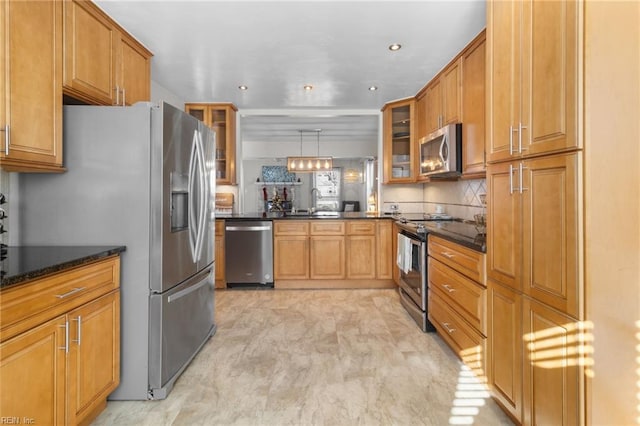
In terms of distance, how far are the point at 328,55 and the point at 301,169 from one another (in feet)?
10.3

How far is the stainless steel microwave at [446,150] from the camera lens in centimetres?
315

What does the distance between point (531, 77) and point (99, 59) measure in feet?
8.32

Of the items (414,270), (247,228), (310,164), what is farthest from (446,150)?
(310,164)

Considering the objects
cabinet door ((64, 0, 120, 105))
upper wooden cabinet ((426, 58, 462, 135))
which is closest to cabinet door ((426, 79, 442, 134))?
upper wooden cabinet ((426, 58, 462, 135))

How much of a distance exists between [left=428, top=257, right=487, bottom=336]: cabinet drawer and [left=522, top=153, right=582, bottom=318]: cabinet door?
0.52m

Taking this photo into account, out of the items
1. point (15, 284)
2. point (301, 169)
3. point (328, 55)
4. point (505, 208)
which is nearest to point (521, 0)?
point (505, 208)

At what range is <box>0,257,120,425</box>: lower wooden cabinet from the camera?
4.15ft

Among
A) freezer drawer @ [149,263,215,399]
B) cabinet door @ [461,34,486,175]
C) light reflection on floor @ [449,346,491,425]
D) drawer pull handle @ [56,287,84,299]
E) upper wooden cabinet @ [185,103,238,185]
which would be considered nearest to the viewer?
drawer pull handle @ [56,287,84,299]

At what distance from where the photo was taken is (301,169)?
615 centimetres

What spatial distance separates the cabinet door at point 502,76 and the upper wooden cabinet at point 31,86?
2302mm

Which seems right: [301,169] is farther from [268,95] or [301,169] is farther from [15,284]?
[15,284]

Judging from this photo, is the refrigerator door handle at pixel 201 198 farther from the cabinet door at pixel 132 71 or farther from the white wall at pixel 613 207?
the white wall at pixel 613 207

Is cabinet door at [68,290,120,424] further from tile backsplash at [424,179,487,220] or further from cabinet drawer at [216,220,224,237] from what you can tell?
tile backsplash at [424,179,487,220]

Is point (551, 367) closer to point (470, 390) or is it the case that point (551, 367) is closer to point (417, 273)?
point (470, 390)
